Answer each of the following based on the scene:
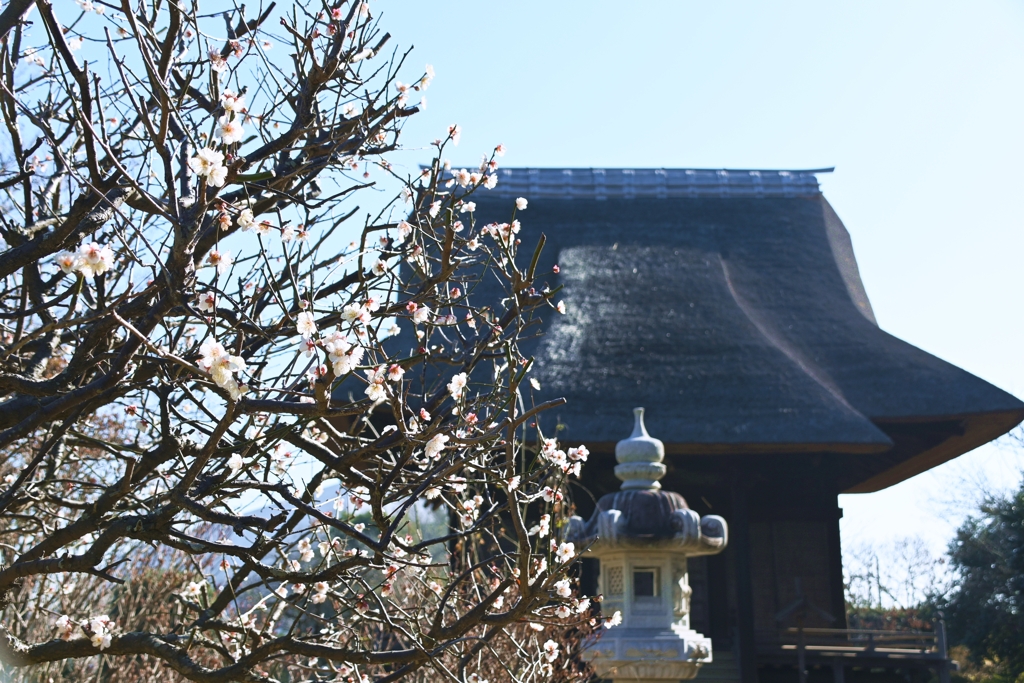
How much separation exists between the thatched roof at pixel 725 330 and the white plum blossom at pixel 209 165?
7.53m

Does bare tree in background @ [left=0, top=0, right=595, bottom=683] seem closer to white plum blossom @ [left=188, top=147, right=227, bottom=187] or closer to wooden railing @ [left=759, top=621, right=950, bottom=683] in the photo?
white plum blossom @ [left=188, top=147, right=227, bottom=187]

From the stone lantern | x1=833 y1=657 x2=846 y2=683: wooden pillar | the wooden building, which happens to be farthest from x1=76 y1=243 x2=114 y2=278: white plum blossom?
x1=833 y1=657 x2=846 y2=683: wooden pillar

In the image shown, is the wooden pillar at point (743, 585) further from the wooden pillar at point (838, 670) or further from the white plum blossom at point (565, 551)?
the white plum blossom at point (565, 551)

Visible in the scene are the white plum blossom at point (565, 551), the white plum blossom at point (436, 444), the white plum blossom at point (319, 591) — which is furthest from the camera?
the white plum blossom at point (319, 591)

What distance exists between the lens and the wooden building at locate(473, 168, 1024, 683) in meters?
10.3

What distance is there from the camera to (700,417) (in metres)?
10.3

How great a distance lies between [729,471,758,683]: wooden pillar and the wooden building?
0.02 m

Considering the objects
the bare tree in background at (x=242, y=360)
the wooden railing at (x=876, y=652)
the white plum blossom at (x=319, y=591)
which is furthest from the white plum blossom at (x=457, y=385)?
the wooden railing at (x=876, y=652)

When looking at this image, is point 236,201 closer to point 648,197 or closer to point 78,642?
point 78,642

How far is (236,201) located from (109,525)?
3.44ft

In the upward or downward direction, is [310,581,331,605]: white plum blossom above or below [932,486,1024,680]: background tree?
below

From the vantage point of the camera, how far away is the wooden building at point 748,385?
33.8 ft

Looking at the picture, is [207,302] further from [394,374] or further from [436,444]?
[436,444]

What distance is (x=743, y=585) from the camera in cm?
1098
